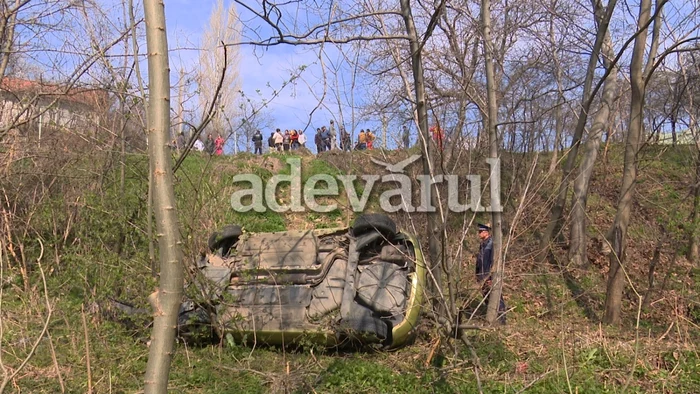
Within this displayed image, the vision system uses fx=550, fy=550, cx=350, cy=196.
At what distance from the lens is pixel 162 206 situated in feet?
6.11

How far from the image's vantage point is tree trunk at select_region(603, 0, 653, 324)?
7824 mm

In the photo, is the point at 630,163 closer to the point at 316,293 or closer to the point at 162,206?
the point at 316,293

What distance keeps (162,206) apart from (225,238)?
5863 mm

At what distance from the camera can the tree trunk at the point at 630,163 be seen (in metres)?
7.82

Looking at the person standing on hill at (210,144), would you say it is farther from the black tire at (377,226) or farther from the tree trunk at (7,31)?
the tree trunk at (7,31)

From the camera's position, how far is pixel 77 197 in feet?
28.2

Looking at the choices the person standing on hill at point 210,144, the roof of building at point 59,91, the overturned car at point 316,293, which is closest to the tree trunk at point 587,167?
the overturned car at point 316,293

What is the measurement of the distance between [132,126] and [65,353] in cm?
316

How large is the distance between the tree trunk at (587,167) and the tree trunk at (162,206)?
9819mm

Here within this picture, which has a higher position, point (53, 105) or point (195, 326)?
point (53, 105)

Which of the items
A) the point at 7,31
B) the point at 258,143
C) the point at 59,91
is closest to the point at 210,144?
the point at 59,91

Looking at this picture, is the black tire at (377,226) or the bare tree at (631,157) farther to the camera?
the bare tree at (631,157)

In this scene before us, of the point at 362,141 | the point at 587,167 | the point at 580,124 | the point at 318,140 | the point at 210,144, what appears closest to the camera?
the point at 210,144

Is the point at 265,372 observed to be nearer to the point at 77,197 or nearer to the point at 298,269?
the point at 298,269
